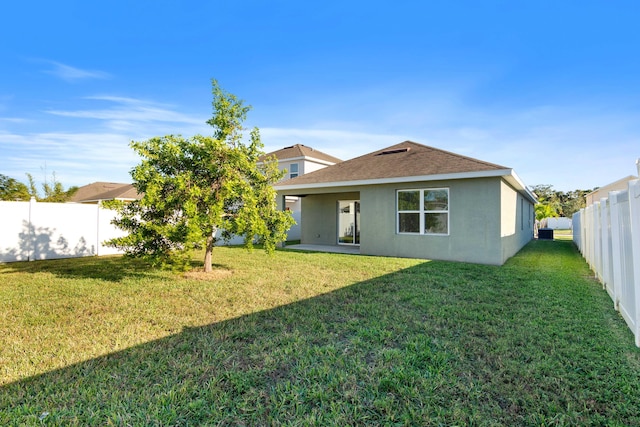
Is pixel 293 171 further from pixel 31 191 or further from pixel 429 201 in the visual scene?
pixel 31 191

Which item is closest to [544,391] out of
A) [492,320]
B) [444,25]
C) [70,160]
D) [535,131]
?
[492,320]

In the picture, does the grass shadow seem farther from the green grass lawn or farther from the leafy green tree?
the leafy green tree

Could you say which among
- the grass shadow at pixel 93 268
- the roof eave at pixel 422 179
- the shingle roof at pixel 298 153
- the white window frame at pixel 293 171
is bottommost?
the grass shadow at pixel 93 268

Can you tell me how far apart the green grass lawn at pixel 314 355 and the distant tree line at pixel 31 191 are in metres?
12.5

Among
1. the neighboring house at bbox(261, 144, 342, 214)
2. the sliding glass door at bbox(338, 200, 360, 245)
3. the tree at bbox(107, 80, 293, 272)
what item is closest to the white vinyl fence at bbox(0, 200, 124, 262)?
the tree at bbox(107, 80, 293, 272)

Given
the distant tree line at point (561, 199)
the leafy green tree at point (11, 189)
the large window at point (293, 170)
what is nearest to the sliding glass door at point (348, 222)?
the large window at point (293, 170)

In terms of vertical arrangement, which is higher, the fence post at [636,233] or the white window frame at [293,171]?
the white window frame at [293,171]

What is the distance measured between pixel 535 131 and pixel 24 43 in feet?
68.9

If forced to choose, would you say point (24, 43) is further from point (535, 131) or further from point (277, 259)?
point (535, 131)

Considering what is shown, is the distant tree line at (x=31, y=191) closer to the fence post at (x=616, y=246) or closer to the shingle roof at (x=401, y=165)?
the shingle roof at (x=401, y=165)

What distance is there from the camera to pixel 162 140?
676 cm

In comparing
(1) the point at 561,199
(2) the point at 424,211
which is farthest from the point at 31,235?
(1) the point at 561,199

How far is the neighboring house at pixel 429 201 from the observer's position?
31.4ft

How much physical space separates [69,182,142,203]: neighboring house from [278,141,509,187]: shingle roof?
18.1 meters
